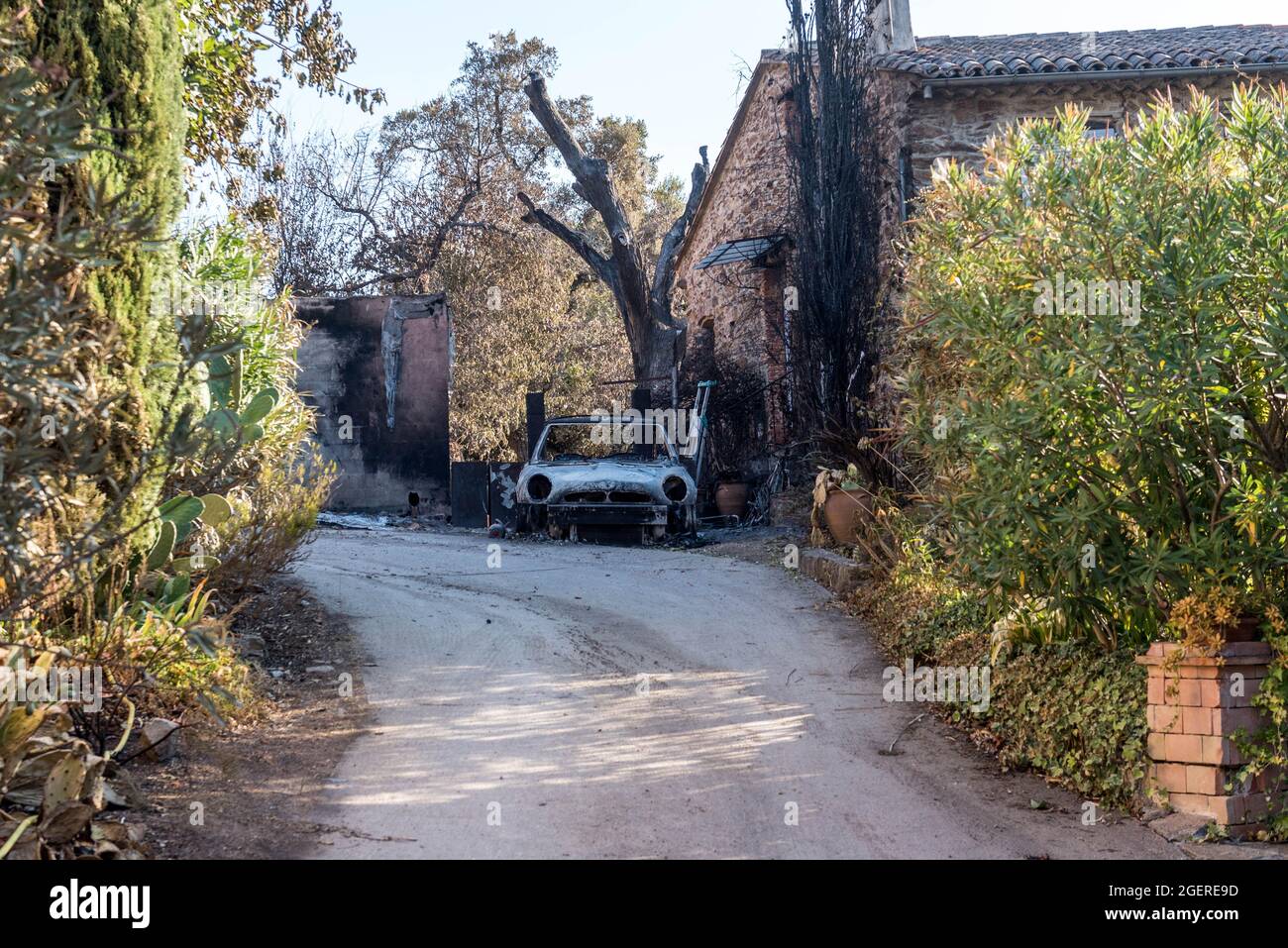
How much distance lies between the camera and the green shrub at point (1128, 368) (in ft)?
15.4

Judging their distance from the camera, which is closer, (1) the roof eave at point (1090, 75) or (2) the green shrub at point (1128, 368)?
(2) the green shrub at point (1128, 368)

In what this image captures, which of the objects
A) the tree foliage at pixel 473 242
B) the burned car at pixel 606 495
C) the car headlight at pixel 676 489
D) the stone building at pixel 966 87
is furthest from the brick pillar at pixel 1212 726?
the tree foliage at pixel 473 242

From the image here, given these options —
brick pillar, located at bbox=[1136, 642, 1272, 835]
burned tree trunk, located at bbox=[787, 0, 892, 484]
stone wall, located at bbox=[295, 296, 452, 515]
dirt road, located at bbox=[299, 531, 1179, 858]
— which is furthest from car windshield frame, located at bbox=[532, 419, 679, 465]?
brick pillar, located at bbox=[1136, 642, 1272, 835]

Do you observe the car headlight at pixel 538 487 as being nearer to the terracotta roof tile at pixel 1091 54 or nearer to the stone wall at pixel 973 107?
the stone wall at pixel 973 107

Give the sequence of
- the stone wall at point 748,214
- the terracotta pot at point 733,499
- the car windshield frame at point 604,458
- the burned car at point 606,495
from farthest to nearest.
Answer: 1. the stone wall at point 748,214
2. the terracotta pot at point 733,499
3. the car windshield frame at point 604,458
4. the burned car at point 606,495

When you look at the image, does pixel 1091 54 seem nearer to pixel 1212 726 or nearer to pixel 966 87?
pixel 966 87

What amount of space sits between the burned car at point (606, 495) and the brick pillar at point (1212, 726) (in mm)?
8931

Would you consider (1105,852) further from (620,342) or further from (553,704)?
(620,342)

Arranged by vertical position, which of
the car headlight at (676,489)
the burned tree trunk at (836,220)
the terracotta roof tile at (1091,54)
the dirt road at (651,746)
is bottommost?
the dirt road at (651,746)

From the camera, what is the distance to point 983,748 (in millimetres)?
6016

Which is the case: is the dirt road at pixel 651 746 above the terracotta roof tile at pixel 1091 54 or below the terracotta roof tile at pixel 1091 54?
below

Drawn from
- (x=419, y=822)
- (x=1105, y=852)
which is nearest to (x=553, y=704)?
(x=419, y=822)
